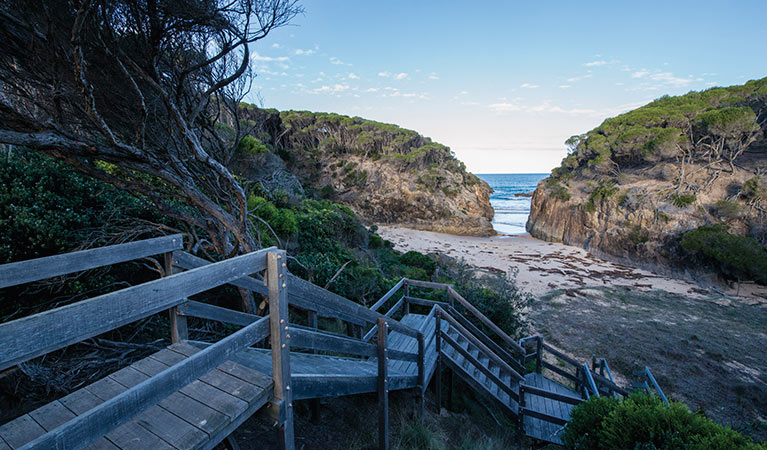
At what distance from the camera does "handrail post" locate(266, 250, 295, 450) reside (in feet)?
6.18

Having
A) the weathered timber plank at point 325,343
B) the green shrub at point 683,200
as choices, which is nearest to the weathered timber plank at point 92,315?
the weathered timber plank at point 325,343

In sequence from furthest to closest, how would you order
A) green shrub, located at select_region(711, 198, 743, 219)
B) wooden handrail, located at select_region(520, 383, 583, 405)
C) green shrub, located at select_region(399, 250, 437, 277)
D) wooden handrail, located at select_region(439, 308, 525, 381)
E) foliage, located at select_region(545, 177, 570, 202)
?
foliage, located at select_region(545, 177, 570, 202) → green shrub, located at select_region(711, 198, 743, 219) → green shrub, located at select_region(399, 250, 437, 277) → wooden handrail, located at select_region(439, 308, 525, 381) → wooden handrail, located at select_region(520, 383, 583, 405)

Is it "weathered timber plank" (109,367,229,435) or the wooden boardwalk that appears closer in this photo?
the wooden boardwalk

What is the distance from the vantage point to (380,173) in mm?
32281

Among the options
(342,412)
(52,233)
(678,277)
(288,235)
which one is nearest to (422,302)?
(342,412)

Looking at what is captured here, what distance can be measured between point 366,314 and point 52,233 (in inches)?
151

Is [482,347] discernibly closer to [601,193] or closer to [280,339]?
[280,339]

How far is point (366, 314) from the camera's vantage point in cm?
294

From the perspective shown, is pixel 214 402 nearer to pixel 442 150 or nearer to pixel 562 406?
pixel 562 406

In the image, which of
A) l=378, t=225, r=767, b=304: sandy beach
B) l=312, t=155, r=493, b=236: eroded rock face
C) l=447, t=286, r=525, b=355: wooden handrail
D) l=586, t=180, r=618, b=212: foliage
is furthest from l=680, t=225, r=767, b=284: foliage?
l=447, t=286, r=525, b=355: wooden handrail

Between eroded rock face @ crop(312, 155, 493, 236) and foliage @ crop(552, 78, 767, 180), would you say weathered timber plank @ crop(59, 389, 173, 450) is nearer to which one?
foliage @ crop(552, 78, 767, 180)

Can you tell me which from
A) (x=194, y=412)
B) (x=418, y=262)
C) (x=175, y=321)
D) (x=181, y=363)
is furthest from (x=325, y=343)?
(x=418, y=262)

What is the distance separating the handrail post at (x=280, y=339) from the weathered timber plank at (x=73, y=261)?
3.79 ft

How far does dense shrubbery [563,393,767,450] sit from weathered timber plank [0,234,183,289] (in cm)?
428
